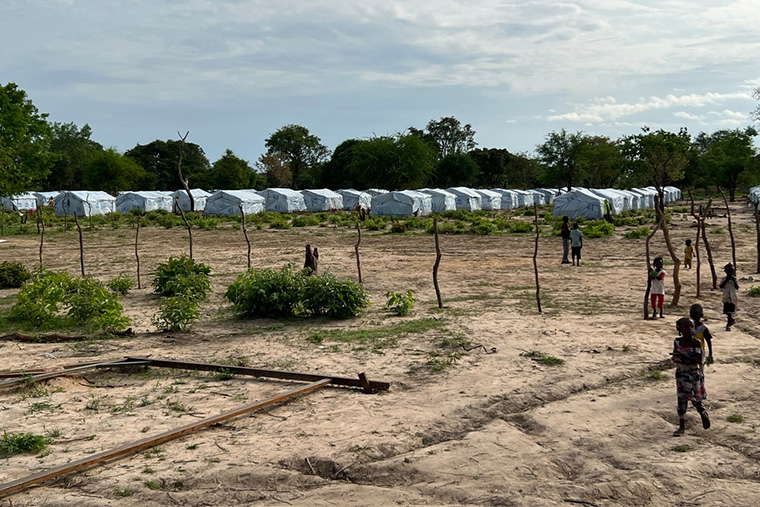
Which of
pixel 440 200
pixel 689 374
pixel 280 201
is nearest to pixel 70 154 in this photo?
pixel 280 201

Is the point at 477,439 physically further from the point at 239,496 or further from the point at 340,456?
the point at 239,496

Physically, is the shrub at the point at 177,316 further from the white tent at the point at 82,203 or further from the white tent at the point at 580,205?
the white tent at the point at 82,203

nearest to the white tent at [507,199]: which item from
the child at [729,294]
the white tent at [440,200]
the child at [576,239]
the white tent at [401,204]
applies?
the white tent at [440,200]

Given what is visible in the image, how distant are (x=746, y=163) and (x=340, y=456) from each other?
63.8 m

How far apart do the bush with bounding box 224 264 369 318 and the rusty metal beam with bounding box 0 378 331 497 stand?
455cm

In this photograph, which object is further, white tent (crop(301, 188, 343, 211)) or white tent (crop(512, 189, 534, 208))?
white tent (crop(512, 189, 534, 208))

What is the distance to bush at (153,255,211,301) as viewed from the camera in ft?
45.0

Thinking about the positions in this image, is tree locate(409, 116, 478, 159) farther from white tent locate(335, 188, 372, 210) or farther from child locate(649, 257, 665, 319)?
child locate(649, 257, 665, 319)

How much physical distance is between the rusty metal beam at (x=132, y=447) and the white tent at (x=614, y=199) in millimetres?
40656

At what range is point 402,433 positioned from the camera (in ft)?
20.8

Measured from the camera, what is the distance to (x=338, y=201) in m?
60.2

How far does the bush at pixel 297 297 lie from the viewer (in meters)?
12.0

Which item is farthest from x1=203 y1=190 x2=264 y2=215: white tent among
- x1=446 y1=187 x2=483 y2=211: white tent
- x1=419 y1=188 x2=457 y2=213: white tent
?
x1=446 y1=187 x2=483 y2=211: white tent

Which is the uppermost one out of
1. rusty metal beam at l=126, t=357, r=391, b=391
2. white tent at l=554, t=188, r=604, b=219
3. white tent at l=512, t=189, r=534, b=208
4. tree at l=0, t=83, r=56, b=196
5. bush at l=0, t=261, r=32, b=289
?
tree at l=0, t=83, r=56, b=196
